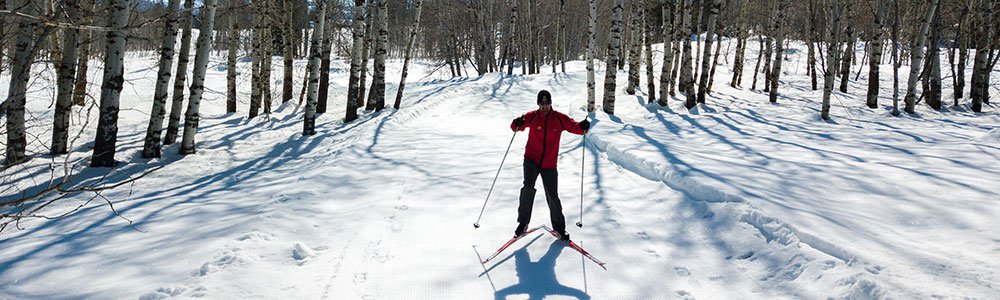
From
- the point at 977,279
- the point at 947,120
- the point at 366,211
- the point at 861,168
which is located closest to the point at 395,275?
the point at 366,211

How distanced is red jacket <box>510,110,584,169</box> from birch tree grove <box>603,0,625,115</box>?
10.6 meters

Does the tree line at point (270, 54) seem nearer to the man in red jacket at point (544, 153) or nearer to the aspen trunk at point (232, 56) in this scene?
the aspen trunk at point (232, 56)

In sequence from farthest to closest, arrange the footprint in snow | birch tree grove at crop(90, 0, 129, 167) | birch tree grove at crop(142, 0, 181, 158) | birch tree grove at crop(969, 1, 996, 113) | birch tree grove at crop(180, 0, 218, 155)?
birch tree grove at crop(969, 1, 996, 113) → birch tree grove at crop(180, 0, 218, 155) → birch tree grove at crop(142, 0, 181, 158) → birch tree grove at crop(90, 0, 129, 167) → the footprint in snow

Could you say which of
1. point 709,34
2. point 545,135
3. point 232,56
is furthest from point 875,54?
point 232,56

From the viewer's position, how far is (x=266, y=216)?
6.54 meters

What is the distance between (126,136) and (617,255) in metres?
13.7

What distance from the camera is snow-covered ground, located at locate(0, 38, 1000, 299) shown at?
15.4 ft

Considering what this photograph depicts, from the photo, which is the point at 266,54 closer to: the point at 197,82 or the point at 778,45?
the point at 197,82

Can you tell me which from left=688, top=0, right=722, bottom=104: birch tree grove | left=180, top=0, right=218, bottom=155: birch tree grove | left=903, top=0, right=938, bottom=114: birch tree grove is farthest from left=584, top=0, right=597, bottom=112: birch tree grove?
left=180, top=0, right=218, bottom=155: birch tree grove

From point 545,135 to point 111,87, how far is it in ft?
26.9

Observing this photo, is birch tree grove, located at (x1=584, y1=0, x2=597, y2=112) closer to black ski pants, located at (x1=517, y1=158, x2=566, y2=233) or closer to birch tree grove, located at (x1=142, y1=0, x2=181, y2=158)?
birch tree grove, located at (x1=142, y1=0, x2=181, y2=158)

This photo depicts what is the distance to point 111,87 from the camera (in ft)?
31.7

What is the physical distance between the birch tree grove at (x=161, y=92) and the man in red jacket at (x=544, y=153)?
824 cm

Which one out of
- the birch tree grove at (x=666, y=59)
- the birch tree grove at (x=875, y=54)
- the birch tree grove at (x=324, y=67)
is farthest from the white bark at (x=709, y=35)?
the birch tree grove at (x=324, y=67)
